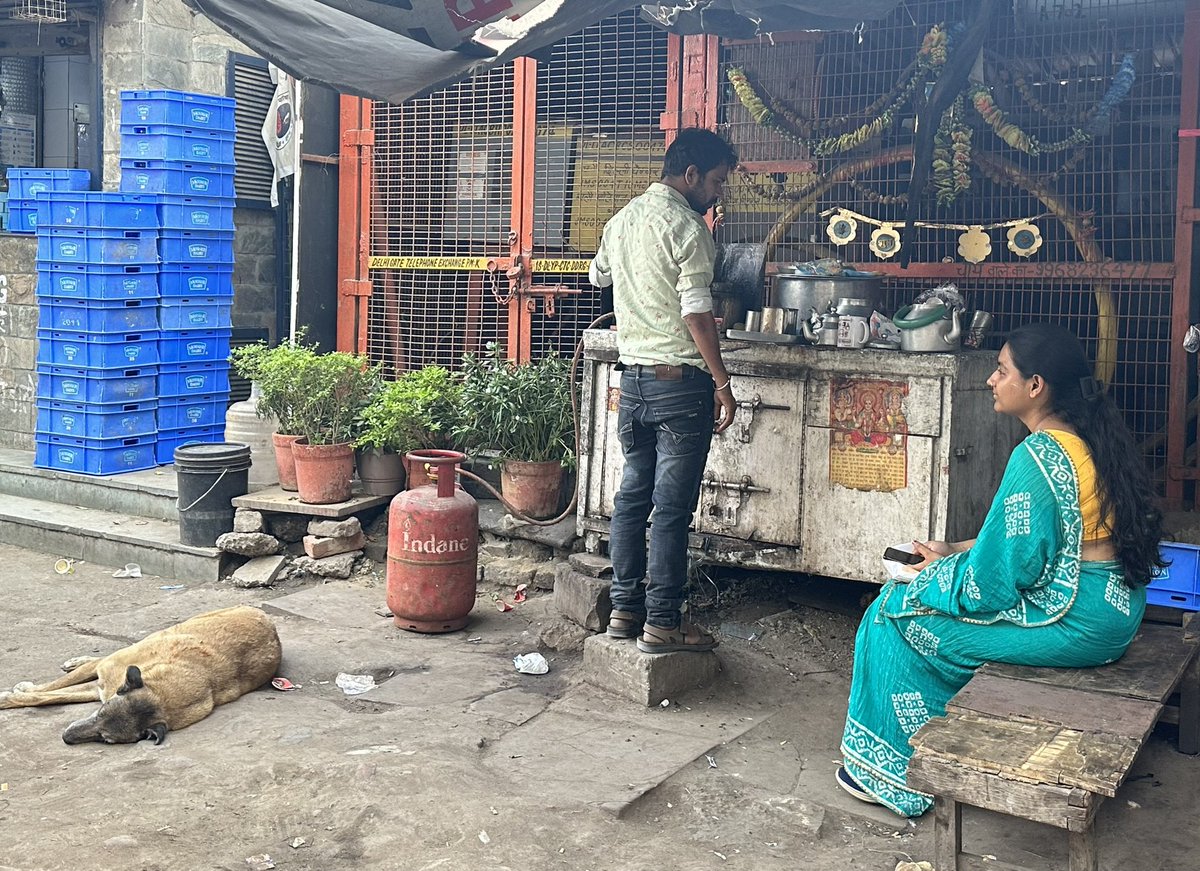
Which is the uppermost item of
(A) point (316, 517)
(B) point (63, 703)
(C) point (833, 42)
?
(C) point (833, 42)

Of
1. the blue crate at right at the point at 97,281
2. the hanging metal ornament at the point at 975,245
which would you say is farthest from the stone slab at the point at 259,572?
the hanging metal ornament at the point at 975,245

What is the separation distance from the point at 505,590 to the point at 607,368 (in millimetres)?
1693

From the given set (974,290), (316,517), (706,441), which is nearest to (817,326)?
(706,441)

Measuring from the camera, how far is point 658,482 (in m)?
5.21

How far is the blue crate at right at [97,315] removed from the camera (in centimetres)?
865

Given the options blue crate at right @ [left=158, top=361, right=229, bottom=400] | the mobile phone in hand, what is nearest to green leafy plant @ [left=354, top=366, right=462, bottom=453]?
blue crate at right @ [left=158, top=361, right=229, bottom=400]

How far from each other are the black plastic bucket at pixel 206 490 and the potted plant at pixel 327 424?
17.8 inches

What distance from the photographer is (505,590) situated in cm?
714

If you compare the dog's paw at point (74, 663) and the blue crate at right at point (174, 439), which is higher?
the blue crate at right at point (174, 439)

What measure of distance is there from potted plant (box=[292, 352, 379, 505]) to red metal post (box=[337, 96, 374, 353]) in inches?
34.1

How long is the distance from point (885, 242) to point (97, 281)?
555cm

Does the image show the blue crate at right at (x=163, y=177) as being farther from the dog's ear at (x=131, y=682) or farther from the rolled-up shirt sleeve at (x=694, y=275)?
the rolled-up shirt sleeve at (x=694, y=275)

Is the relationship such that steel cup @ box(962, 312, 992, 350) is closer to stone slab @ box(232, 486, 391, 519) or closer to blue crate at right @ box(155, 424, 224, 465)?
stone slab @ box(232, 486, 391, 519)

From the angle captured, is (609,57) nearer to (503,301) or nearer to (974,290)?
(503,301)
